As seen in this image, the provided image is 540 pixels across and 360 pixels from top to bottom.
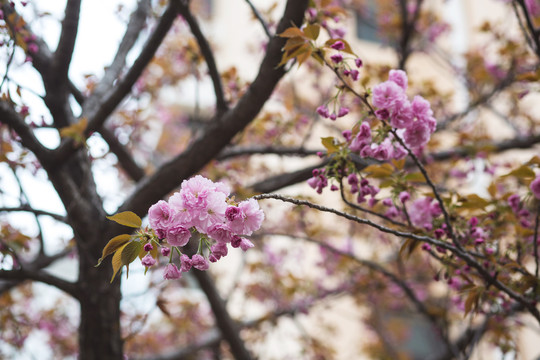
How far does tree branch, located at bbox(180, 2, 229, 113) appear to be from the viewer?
2164 mm

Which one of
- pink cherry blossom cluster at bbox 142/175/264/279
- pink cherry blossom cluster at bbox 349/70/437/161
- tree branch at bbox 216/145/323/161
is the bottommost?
pink cherry blossom cluster at bbox 142/175/264/279

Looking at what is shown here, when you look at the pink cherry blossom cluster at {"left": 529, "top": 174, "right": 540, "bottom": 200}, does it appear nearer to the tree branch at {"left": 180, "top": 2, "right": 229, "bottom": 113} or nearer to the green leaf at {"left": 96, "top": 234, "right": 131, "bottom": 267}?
the tree branch at {"left": 180, "top": 2, "right": 229, "bottom": 113}

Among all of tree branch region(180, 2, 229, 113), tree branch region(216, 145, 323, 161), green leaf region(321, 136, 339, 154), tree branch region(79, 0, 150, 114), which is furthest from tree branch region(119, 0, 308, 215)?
tree branch region(79, 0, 150, 114)

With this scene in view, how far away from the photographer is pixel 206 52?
7.35 feet

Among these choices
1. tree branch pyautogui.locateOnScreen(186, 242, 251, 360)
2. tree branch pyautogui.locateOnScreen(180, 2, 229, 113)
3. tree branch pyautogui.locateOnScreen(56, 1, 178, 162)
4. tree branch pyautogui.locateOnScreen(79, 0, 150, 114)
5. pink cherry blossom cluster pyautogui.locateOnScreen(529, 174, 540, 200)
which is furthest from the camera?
tree branch pyautogui.locateOnScreen(186, 242, 251, 360)

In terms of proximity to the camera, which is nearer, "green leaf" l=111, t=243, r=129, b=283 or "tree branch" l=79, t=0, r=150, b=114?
"green leaf" l=111, t=243, r=129, b=283

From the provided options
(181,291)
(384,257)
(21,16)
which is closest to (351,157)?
(21,16)

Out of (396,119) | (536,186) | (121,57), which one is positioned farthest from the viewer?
(121,57)

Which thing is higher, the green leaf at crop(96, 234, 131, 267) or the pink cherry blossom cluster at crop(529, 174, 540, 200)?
the green leaf at crop(96, 234, 131, 267)

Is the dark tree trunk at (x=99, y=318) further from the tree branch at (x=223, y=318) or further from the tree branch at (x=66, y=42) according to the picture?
the tree branch at (x=66, y=42)

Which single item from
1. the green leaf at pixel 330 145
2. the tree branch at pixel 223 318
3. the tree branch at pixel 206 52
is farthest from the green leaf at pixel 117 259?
the tree branch at pixel 223 318

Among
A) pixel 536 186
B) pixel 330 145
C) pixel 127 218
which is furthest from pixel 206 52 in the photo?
pixel 536 186

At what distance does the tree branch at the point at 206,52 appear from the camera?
216 cm

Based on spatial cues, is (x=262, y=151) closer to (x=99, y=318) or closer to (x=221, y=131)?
(x=221, y=131)
